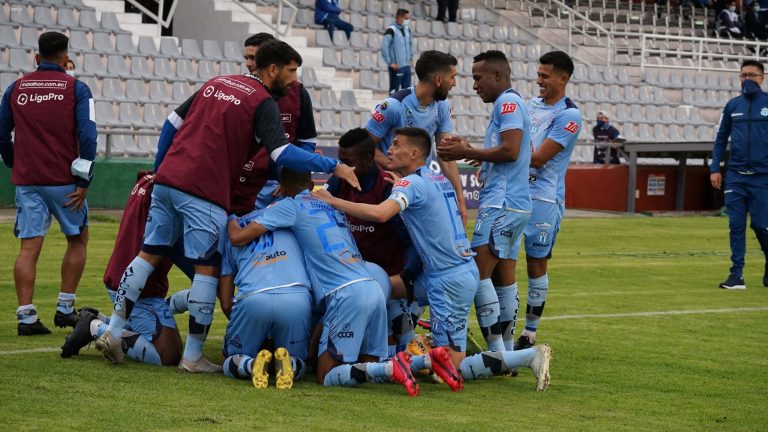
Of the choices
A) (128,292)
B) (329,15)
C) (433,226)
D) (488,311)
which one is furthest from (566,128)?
(329,15)

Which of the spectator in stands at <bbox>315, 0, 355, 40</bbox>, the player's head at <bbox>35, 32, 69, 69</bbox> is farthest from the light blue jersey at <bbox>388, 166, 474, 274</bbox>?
the spectator in stands at <bbox>315, 0, 355, 40</bbox>

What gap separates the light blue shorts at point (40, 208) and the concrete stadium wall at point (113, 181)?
961cm

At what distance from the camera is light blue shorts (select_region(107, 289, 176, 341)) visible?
7810mm

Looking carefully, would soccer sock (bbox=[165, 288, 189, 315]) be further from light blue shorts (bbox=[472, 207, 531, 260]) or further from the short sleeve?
the short sleeve

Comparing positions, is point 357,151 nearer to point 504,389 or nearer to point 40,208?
point 504,389

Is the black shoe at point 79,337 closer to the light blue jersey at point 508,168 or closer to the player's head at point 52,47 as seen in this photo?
the player's head at point 52,47

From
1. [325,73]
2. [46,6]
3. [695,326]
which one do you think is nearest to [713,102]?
[325,73]

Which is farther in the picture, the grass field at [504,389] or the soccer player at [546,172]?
the soccer player at [546,172]

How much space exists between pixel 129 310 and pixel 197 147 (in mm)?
1047

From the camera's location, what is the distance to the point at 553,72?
8859 millimetres

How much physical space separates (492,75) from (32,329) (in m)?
3.57

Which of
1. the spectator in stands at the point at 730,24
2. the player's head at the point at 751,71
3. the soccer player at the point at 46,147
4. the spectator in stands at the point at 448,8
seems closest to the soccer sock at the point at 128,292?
the soccer player at the point at 46,147

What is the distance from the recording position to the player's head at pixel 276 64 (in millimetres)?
7535

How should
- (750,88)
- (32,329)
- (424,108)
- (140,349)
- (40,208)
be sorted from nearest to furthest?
1. (140,349)
2. (32,329)
3. (40,208)
4. (424,108)
5. (750,88)
